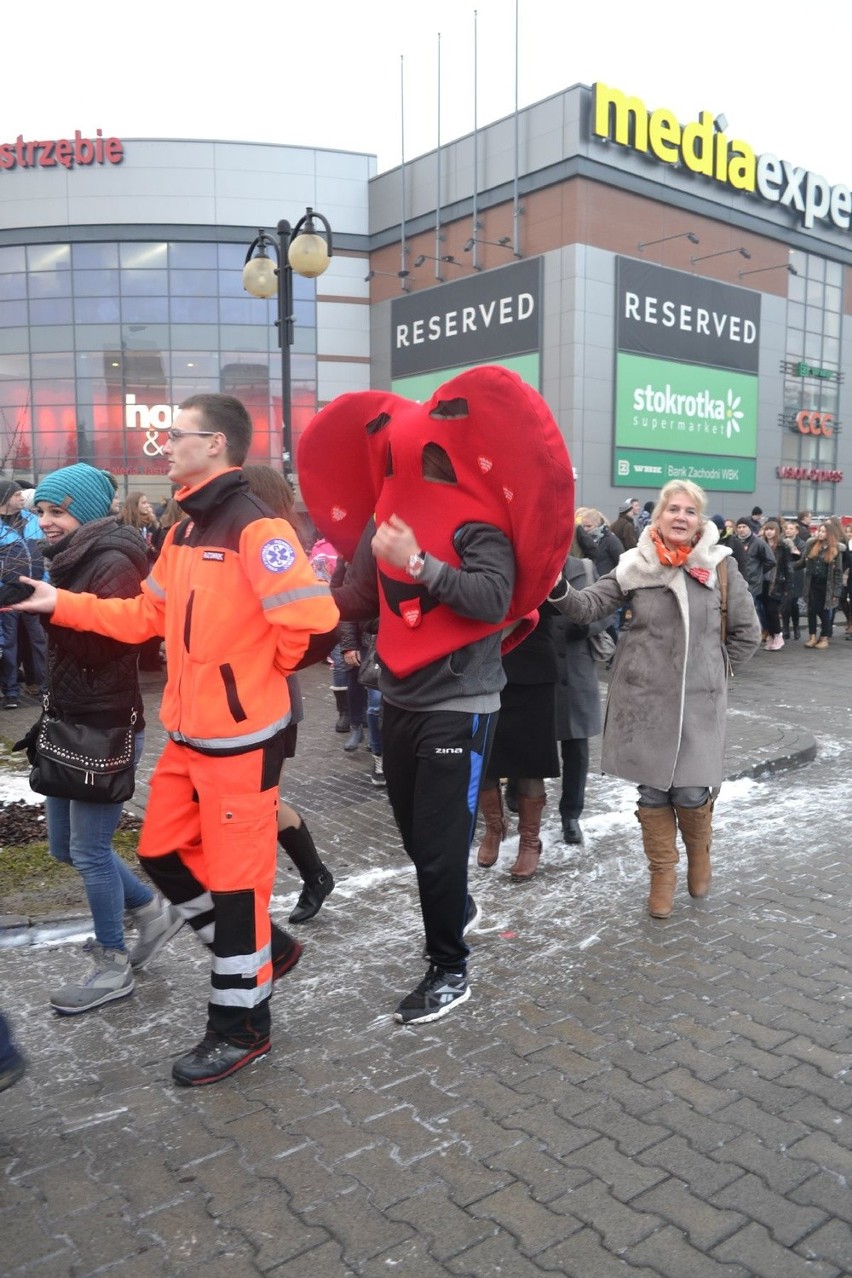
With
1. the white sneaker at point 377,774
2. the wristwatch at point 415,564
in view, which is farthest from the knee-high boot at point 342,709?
the wristwatch at point 415,564

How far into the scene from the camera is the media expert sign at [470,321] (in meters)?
28.3

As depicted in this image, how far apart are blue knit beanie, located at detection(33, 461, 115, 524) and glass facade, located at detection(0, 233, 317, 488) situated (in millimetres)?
32055

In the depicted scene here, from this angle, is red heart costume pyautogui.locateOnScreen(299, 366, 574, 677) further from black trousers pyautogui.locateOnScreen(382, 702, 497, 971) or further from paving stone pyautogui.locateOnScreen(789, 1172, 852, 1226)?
paving stone pyautogui.locateOnScreen(789, 1172, 852, 1226)

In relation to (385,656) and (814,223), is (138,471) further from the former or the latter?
(385,656)

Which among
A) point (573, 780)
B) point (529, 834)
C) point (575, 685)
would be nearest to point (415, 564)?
point (529, 834)

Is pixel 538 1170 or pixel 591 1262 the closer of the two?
pixel 591 1262

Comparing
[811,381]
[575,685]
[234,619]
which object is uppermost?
[811,381]

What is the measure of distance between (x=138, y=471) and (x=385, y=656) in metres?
34.8

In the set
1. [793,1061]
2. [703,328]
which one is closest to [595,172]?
[703,328]

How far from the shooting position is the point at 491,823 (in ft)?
16.9

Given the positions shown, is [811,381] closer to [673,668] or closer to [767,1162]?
[673,668]

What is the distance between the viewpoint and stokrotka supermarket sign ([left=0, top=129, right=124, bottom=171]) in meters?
34.2

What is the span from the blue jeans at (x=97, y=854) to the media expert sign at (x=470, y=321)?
2638 centimetres

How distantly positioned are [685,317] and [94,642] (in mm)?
29664
